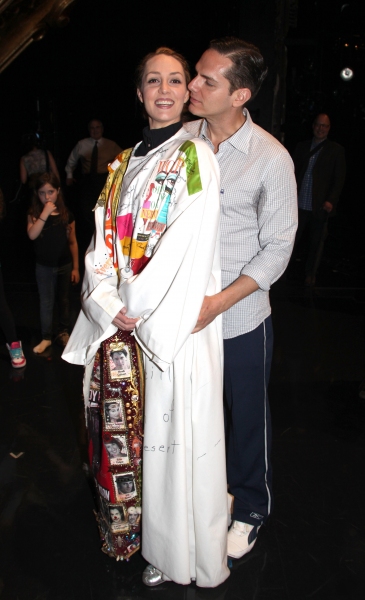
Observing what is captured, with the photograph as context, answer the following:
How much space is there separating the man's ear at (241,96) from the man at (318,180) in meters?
3.10

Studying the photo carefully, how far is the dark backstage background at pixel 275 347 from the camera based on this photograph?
5.81 feet

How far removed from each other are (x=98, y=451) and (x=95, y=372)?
238 millimetres

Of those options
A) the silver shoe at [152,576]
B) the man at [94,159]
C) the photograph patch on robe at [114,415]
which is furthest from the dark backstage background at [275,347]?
the man at [94,159]

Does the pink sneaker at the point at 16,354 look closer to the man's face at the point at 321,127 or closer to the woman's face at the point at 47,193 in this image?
the woman's face at the point at 47,193

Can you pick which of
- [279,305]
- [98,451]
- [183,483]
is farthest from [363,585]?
[279,305]

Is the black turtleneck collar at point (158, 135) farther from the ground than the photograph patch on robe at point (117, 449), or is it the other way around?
the black turtleneck collar at point (158, 135)

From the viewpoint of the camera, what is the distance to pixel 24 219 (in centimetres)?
621

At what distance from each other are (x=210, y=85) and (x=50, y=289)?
2.03 m

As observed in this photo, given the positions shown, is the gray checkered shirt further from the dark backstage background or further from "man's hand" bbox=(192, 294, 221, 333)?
the dark backstage background

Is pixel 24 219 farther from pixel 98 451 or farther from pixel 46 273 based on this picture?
pixel 98 451

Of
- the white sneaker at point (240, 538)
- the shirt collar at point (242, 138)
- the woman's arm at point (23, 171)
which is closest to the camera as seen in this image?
the shirt collar at point (242, 138)

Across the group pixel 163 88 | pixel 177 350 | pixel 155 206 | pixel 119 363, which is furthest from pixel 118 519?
pixel 163 88

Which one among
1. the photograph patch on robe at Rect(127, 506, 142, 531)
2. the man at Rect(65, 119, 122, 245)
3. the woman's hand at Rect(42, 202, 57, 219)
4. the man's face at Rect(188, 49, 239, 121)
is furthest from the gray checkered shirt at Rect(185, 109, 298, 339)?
the man at Rect(65, 119, 122, 245)

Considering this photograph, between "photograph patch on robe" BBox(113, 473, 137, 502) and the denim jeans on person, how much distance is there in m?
1.84
